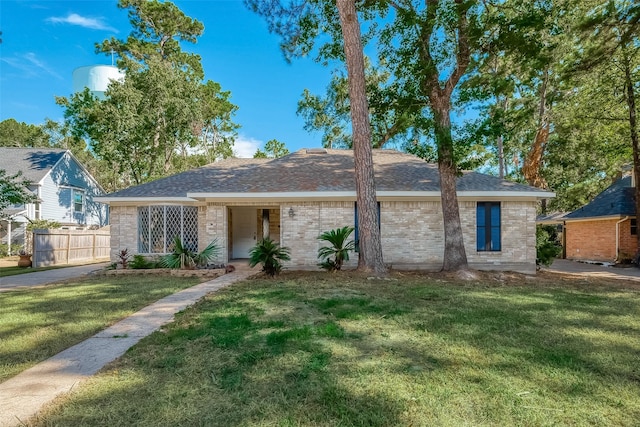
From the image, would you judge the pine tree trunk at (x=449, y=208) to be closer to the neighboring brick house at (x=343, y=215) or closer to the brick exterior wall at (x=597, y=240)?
the neighboring brick house at (x=343, y=215)

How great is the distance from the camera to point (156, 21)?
25031 mm

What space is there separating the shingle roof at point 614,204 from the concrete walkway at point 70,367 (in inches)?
790

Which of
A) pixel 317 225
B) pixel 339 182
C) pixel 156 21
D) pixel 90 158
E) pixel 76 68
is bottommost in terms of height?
pixel 317 225

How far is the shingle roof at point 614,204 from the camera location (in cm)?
1639

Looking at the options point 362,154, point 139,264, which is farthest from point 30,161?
point 362,154

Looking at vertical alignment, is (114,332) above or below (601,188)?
below

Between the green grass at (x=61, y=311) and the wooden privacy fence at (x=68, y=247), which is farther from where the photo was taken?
the wooden privacy fence at (x=68, y=247)

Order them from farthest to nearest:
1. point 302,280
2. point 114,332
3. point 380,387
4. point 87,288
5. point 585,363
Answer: point 302,280 → point 87,288 → point 114,332 → point 585,363 → point 380,387

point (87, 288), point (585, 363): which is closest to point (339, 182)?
point (87, 288)

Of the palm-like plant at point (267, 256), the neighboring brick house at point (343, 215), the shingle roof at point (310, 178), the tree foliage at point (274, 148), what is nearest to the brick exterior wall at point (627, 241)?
the neighboring brick house at point (343, 215)

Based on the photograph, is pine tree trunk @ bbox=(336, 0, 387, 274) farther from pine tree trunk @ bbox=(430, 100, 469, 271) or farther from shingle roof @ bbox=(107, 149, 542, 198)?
pine tree trunk @ bbox=(430, 100, 469, 271)

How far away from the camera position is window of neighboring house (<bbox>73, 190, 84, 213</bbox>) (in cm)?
2301

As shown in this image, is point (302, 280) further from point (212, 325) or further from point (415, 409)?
point (415, 409)

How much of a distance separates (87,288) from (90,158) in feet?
117
